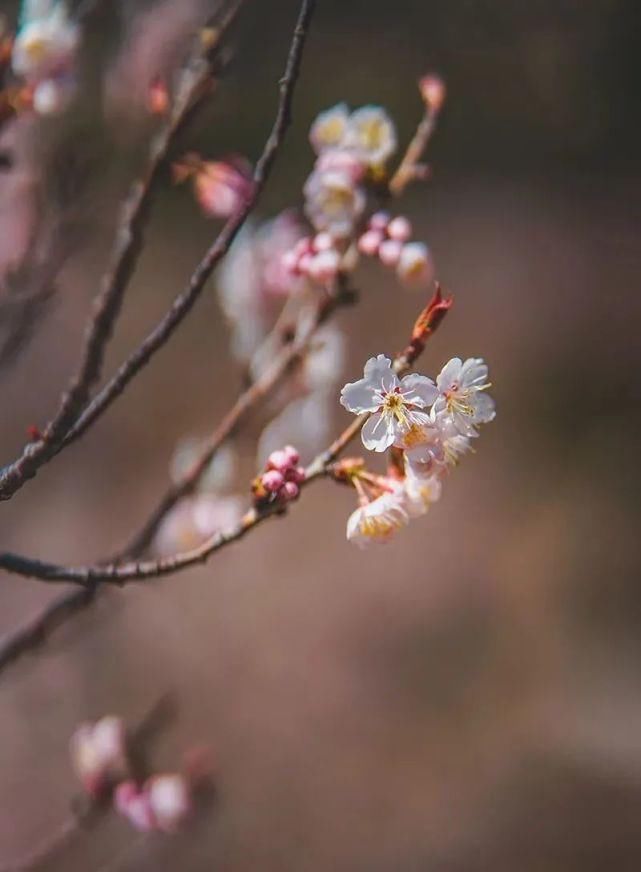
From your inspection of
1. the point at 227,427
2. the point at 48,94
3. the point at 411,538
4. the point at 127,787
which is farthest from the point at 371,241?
the point at 411,538

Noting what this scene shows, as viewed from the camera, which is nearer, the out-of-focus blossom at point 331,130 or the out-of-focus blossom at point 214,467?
the out-of-focus blossom at point 331,130

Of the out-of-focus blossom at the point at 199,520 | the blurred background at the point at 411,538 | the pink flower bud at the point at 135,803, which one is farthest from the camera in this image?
the blurred background at the point at 411,538

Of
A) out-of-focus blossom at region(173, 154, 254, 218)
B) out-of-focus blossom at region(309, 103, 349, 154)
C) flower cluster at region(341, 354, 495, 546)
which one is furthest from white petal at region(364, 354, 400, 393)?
out-of-focus blossom at region(309, 103, 349, 154)

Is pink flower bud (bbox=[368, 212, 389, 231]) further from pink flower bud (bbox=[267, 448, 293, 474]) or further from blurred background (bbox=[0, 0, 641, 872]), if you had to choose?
blurred background (bbox=[0, 0, 641, 872])

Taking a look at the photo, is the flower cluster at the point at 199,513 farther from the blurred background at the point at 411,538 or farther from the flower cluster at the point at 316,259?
the blurred background at the point at 411,538

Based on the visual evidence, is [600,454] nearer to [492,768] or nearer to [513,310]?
[513,310]

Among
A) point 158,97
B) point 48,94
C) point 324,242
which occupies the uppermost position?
point 48,94

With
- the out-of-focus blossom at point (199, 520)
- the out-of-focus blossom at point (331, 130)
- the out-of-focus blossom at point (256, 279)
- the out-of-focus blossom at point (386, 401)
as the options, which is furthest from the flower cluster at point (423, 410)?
the out-of-focus blossom at point (199, 520)

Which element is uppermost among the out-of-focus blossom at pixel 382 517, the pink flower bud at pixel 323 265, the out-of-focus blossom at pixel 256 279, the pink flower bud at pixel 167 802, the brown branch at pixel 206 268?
the out-of-focus blossom at pixel 256 279

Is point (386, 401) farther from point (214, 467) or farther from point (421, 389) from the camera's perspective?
point (214, 467)
